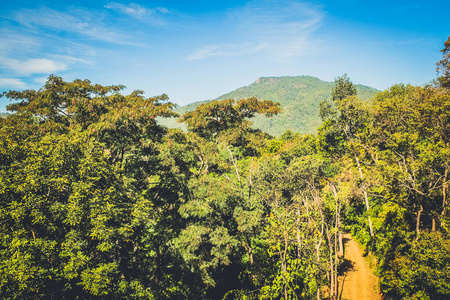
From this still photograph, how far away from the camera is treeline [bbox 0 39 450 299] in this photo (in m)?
8.22

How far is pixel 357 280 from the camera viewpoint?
1895 cm

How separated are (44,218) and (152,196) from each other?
27.4 ft

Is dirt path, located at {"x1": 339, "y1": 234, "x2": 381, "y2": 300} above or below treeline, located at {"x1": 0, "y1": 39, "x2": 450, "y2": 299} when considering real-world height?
below

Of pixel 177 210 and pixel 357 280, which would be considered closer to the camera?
pixel 177 210

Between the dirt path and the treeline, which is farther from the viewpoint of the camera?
the dirt path

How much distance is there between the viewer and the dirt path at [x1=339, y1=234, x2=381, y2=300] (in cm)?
1726

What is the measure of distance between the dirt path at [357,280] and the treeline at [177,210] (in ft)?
5.19

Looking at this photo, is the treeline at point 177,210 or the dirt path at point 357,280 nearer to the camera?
the treeline at point 177,210

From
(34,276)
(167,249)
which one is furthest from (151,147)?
(34,276)

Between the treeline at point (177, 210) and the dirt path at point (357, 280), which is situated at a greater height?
the treeline at point (177, 210)

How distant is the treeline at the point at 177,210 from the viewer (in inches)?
324

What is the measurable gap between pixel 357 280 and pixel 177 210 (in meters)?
16.6

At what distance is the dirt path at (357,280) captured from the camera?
1726 centimetres

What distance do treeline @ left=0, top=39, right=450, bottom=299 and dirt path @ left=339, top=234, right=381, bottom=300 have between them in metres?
1.58
